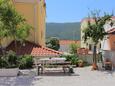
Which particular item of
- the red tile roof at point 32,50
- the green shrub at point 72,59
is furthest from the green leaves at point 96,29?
the red tile roof at point 32,50

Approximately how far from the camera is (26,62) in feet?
87.4

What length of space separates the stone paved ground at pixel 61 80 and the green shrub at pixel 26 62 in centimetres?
435

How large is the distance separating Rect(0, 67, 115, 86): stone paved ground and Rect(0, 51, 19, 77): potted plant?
3.25 ft

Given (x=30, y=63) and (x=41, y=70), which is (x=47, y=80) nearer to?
(x=41, y=70)

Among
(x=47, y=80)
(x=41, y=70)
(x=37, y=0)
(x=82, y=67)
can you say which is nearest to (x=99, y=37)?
(x=82, y=67)

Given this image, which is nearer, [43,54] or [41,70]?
[41,70]

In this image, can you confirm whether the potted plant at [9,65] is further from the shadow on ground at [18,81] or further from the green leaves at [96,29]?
the green leaves at [96,29]

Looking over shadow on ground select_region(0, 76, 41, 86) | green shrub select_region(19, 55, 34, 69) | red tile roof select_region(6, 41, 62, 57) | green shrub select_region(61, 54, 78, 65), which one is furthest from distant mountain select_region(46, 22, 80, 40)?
shadow on ground select_region(0, 76, 41, 86)

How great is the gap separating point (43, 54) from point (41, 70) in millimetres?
6172

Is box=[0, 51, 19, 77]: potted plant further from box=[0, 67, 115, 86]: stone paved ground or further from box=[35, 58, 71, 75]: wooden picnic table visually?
box=[35, 58, 71, 75]: wooden picnic table

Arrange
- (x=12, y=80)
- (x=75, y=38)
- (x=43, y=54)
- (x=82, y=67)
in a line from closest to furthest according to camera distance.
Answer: (x=12, y=80) < (x=82, y=67) < (x=43, y=54) < (x=75, y=38)

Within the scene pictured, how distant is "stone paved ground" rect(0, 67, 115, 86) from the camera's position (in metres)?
18.3

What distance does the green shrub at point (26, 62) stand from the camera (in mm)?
26272

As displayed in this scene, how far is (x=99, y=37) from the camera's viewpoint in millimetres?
25609
